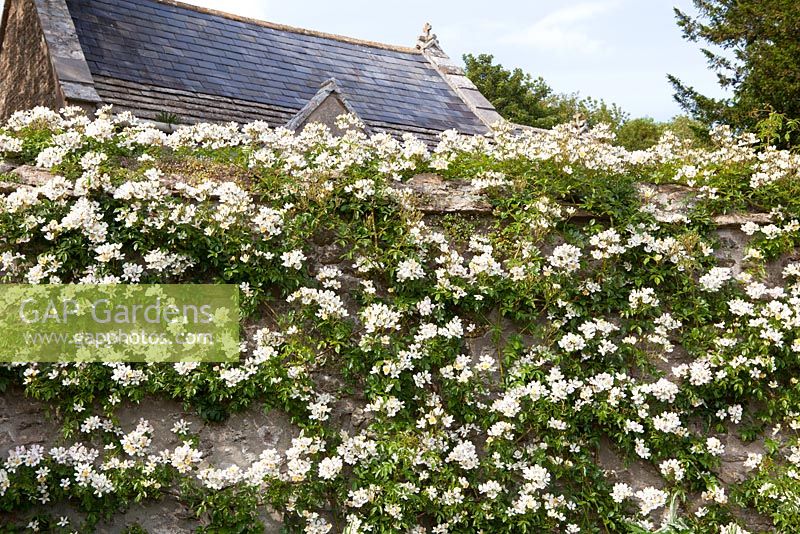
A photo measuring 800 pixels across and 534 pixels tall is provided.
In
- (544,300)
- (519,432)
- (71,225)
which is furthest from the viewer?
(544,300)

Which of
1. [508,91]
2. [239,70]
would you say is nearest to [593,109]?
[508,91]

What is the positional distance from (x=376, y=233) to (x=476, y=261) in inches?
25.5

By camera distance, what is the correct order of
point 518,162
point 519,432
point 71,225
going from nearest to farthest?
point 71,225
point 519,432
point 518,162

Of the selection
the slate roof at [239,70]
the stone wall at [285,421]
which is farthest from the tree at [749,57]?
the stone wall at [285,421]

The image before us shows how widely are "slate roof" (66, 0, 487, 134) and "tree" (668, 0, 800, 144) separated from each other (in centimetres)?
652

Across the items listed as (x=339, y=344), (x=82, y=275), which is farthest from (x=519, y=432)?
(x=82, y=275)

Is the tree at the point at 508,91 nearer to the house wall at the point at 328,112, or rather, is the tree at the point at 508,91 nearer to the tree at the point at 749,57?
the tree at the point at 749,57

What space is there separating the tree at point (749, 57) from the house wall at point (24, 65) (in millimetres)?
12057

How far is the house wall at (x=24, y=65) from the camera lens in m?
9.97

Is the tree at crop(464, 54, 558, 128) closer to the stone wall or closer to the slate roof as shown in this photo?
the slate roof

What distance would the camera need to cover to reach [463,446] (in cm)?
420

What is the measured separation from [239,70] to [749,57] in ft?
37.6

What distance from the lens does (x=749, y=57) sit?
53.7 feet

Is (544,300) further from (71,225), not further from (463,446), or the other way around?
(71,225)
